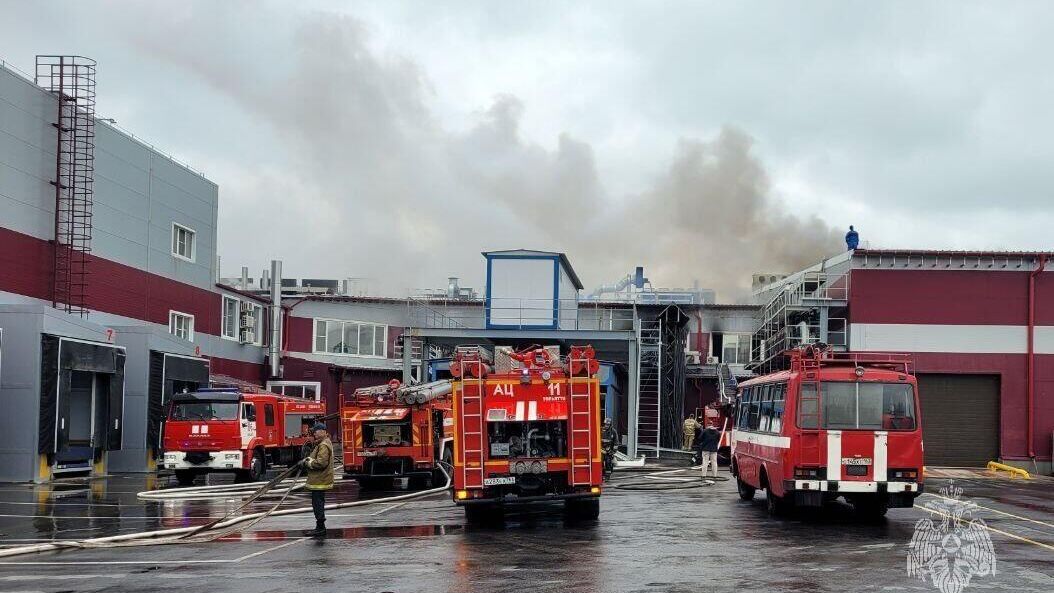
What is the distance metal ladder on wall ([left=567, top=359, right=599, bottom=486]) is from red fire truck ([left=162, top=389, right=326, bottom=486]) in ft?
47.5

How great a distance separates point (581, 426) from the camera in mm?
17938

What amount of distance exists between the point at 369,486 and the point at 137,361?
37.8ft

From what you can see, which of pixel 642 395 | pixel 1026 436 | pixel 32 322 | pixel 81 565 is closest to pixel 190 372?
pixel 32 322

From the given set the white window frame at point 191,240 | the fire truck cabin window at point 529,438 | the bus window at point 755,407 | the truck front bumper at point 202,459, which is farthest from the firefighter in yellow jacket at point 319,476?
the white window frame at point 191,240

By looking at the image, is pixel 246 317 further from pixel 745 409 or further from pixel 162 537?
pixel 162 537

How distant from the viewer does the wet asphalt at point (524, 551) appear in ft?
38.9

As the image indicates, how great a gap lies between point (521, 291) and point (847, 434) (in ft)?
83.3

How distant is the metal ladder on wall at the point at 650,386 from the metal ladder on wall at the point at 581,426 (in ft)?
91.9

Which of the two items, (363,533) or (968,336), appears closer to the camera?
(363,533)

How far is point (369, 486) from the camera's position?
91.5 ft

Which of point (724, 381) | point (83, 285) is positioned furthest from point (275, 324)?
point (724, 381)

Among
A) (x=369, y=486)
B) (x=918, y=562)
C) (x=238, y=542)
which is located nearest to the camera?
(x=918, y=562)

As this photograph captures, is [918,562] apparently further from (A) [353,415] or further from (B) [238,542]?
(A) [353,415]

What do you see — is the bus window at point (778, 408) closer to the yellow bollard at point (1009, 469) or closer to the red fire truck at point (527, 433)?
the red fire truck at point (527, 433)
